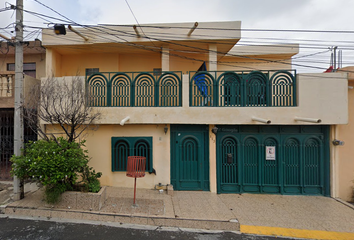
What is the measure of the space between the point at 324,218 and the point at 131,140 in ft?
20.4

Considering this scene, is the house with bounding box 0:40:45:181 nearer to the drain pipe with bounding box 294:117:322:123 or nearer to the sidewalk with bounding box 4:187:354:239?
the sidewalk with bounding box 4:187:354:239

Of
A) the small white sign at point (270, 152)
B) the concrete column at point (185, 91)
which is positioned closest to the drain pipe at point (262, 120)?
the small white sign at point (270, 152)

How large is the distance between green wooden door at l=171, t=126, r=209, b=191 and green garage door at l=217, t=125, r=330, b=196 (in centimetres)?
55

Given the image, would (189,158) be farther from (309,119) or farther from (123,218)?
(309,119)

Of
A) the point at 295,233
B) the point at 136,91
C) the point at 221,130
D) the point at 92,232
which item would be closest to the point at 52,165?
the point at 92,232

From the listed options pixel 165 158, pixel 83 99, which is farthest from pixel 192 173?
pixel 83 99

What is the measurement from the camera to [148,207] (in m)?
4.71

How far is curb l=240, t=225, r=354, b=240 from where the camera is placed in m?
3.87

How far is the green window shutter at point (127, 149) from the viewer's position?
6109mm

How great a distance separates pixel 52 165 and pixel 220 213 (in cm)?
451

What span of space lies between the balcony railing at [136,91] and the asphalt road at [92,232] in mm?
3685

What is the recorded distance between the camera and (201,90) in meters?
5.89

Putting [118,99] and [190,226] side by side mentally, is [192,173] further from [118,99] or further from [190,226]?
[118,99]

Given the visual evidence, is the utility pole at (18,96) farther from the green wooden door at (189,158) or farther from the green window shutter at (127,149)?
the green wooden door at (189,158)
